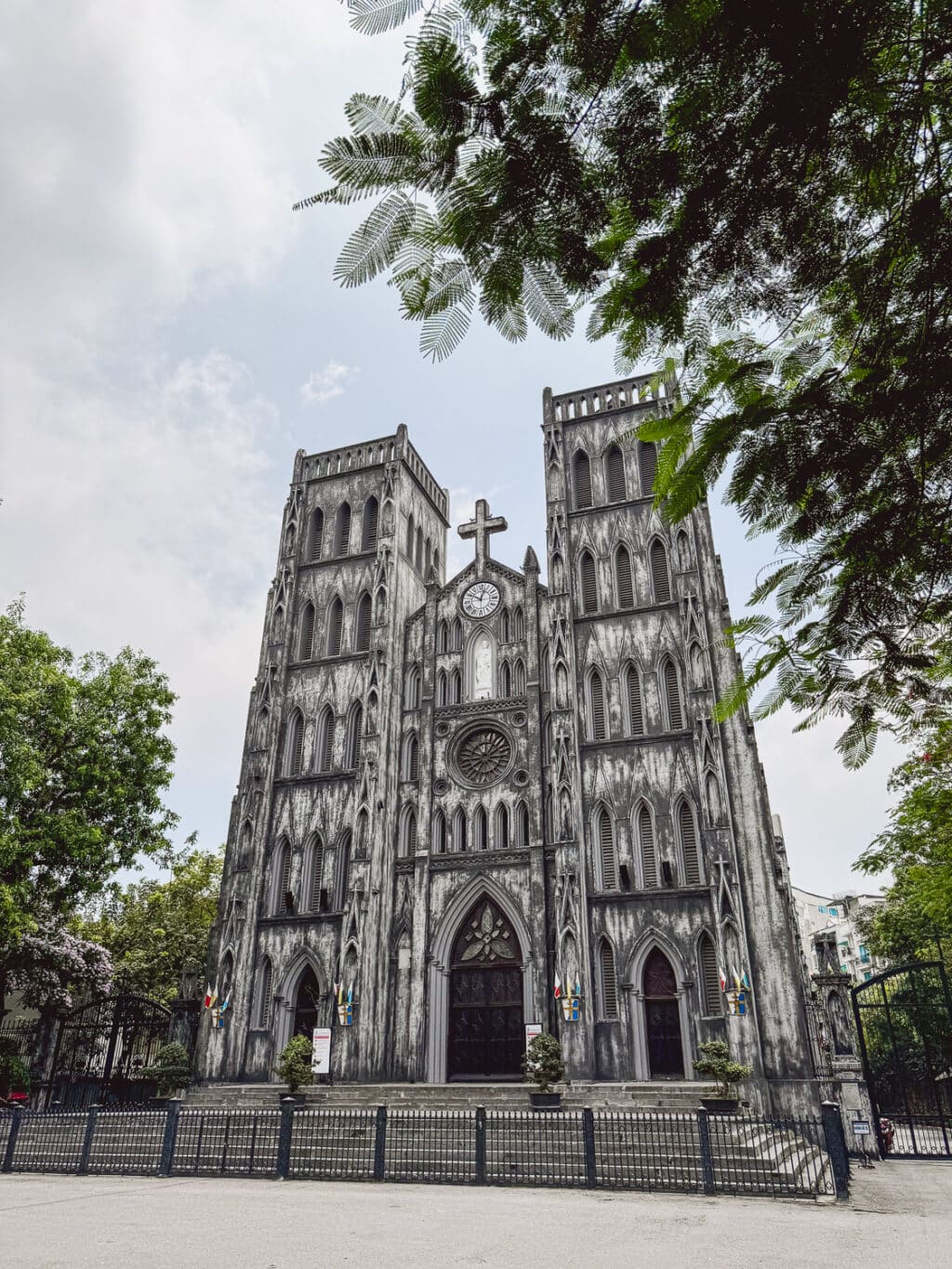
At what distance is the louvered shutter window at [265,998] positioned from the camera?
23.5m

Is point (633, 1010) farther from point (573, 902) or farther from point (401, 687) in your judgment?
point (401, 687)

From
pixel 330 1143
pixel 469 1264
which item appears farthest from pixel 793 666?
pixel 330 1143

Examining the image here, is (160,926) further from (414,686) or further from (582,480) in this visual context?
(582,480)

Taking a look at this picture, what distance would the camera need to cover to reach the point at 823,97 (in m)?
2.39

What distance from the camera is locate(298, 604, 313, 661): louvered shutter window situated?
28.8 metres

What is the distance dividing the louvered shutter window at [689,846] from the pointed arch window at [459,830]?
6.13 m

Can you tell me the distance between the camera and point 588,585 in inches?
1046

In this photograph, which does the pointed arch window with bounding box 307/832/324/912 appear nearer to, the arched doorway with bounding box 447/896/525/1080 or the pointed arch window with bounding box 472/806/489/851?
the arched doorway with bounding box 447/896/525/1080

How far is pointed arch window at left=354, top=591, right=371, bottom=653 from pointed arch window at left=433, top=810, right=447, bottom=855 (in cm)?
615

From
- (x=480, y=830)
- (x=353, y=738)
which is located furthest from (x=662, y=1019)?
(x=353, y=738)

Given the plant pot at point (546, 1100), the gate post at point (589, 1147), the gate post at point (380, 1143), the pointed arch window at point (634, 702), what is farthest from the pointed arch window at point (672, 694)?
the gate post at point (380, 1143)

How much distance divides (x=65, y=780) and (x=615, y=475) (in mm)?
19046

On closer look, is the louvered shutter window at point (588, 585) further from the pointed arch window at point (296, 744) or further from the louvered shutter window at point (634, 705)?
the pointed arch window at point (296, 744)

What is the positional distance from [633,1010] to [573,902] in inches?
114
